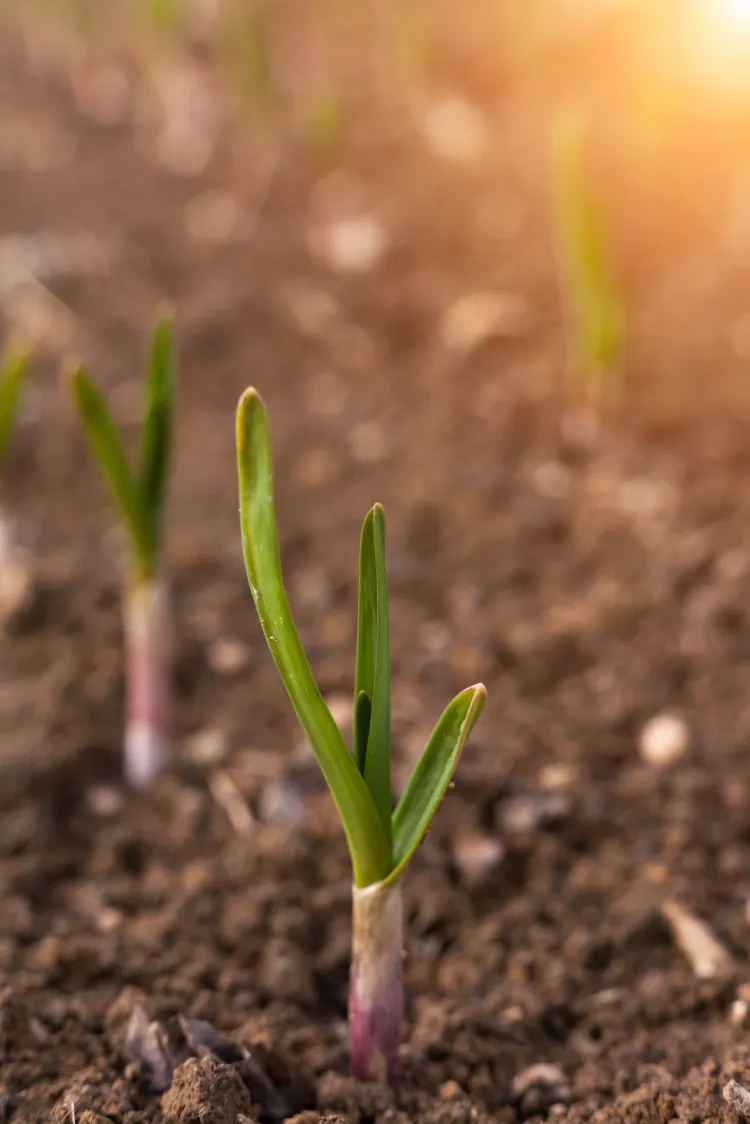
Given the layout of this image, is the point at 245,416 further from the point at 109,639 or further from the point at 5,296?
the point at 5,296

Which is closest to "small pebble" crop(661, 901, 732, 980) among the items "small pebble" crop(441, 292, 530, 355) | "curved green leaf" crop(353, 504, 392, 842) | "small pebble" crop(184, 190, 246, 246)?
"curved green leaf" crop(353, 504, 392, 842)

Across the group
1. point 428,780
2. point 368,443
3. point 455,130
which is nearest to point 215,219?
point 455,130

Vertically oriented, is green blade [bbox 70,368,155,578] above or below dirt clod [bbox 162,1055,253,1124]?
above

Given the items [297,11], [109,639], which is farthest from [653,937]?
[297,11]

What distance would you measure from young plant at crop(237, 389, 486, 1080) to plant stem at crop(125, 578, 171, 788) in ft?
2.05

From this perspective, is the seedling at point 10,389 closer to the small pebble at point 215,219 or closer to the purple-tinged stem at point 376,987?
the purple-tinged stem at point 376,987

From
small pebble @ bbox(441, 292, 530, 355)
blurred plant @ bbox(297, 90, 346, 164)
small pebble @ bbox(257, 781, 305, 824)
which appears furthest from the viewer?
blurred plant @ bbox(297, 90, 346, 164)

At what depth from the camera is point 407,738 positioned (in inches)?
59.4

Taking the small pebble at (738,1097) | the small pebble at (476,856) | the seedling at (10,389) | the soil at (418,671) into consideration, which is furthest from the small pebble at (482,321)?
the small pebble at (738,1097)

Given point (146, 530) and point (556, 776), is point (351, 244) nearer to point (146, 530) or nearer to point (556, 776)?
point (146, 530)

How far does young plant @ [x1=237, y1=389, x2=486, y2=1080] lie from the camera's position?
827mm

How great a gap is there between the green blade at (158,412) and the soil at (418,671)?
1.45 ft

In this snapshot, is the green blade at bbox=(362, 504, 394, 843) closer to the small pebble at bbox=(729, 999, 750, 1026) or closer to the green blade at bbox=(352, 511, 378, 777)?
the green blade at bbox=(352, 511, 378, 777)

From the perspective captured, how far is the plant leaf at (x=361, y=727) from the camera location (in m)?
0.87
